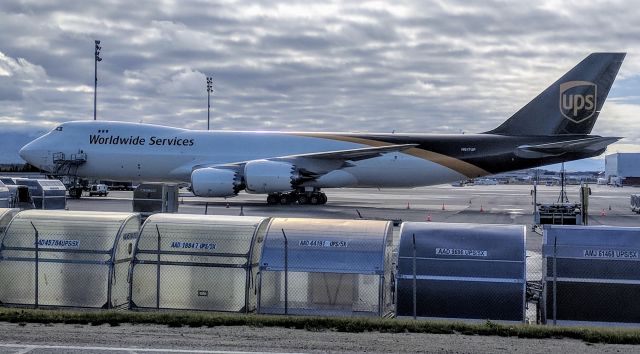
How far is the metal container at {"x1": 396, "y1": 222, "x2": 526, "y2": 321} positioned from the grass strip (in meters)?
0.79

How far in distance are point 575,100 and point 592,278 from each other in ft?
88.7

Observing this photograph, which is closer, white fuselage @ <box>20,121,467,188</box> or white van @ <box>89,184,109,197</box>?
white fuselage @ <box>20,121,467,188</box>

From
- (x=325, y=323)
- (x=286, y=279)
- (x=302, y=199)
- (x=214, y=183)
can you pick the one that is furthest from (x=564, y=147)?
(x=325, y=323)

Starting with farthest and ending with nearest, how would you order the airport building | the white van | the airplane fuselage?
the airport building
the white van
the airplane fuselage

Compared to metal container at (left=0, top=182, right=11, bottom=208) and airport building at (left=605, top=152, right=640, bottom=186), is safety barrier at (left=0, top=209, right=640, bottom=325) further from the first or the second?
airport building at (left=605, top=152, right=640, bottom=186)

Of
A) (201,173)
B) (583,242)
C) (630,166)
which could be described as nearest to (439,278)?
(583,242)

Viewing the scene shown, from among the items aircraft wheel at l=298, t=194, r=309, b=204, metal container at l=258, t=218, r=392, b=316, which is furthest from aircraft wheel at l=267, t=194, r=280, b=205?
metal container at l=258, t=218, r=392, b=316

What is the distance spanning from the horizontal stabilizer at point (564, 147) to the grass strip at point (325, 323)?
86.9ft

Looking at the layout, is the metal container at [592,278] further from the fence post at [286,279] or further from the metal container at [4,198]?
the metal container at [4,198]

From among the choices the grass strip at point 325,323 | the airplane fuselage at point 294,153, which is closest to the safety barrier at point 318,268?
the grass strip at point 325,323

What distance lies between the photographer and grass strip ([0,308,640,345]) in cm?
1144

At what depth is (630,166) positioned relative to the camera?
155500mm

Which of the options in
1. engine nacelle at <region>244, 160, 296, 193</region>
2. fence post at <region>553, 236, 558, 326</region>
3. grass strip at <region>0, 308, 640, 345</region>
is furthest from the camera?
engine nacelle at <region>244, 160, 296, 193</region>

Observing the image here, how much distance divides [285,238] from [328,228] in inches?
40.2
